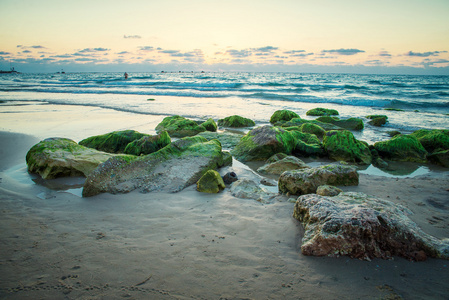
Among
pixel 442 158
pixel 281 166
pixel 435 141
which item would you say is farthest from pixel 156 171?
pixel 435 141

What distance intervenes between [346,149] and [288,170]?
2.01 m

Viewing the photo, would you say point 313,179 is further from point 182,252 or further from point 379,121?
point 379,121

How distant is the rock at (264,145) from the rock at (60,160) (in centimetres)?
282

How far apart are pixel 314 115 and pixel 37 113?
12775 millimetres

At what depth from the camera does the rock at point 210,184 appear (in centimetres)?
412

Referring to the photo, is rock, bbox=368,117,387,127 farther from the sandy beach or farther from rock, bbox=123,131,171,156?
rock, bbox=123,131,171,156

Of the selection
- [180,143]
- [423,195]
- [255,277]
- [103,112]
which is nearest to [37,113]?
[103,112]

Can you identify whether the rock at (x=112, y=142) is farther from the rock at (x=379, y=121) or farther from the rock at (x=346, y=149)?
the rock at (x=379, y=121)

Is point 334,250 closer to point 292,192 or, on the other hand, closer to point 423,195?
point 292,192

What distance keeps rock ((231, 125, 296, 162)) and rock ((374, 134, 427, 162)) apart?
223 cm

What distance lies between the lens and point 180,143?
204 inches

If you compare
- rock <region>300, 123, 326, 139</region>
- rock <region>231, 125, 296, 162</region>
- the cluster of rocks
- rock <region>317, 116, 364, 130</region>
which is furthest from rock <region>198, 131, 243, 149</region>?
rock <region>317, 116, 364, 130</region>

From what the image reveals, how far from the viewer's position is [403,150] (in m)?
6.37

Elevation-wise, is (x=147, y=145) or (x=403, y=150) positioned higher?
(x=147, y=145)
